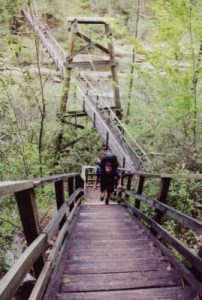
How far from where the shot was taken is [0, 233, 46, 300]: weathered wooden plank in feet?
5.88

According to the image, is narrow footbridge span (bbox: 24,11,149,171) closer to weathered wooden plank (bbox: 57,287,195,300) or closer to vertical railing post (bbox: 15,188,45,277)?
weathered wooden plank (bbox: 57,287,195,300)

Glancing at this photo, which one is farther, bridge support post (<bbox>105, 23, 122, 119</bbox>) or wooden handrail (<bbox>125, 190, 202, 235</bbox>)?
bridge support post (<bbox>105, 23, 122, 119</bbox>)

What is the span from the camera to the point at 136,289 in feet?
10.5

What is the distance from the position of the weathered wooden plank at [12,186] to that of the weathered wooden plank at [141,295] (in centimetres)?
124

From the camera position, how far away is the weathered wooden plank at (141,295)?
298cm

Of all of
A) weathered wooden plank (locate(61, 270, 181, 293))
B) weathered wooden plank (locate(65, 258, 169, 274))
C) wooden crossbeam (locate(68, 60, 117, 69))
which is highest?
wooden crossbeam (locate(68, 60, 117, 69))

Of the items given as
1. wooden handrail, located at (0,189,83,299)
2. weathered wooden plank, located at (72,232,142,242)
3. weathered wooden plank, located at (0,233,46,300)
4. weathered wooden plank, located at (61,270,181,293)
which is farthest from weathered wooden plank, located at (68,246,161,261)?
weathered wooden plank, located at (0,233,46,300)

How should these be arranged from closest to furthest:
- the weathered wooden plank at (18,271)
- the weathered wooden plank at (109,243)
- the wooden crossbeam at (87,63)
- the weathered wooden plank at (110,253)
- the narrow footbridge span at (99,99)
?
the weathered wooden plank at (18,271), the weathered wooden plank at (110,253), the weathered wooden plank at (109,243), the narrow footbridge span at (99,99), the wooden crossbeam at (87,63)

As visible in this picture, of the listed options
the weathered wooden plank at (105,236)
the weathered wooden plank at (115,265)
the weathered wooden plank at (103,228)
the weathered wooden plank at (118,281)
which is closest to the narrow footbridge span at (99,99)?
the weathered wooden plank at (103,228)

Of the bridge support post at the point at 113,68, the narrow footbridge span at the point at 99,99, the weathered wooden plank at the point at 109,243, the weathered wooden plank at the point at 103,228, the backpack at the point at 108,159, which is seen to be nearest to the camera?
the weathered wooden plank at the point at 109,243

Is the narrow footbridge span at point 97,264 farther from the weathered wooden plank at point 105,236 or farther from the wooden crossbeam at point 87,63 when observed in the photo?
the wooden crossbeam at point 87,63

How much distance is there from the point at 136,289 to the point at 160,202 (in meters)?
1.68

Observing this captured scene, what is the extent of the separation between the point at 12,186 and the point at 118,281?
1.93 meters

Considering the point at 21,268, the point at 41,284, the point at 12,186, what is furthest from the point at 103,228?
the point at 12,186
